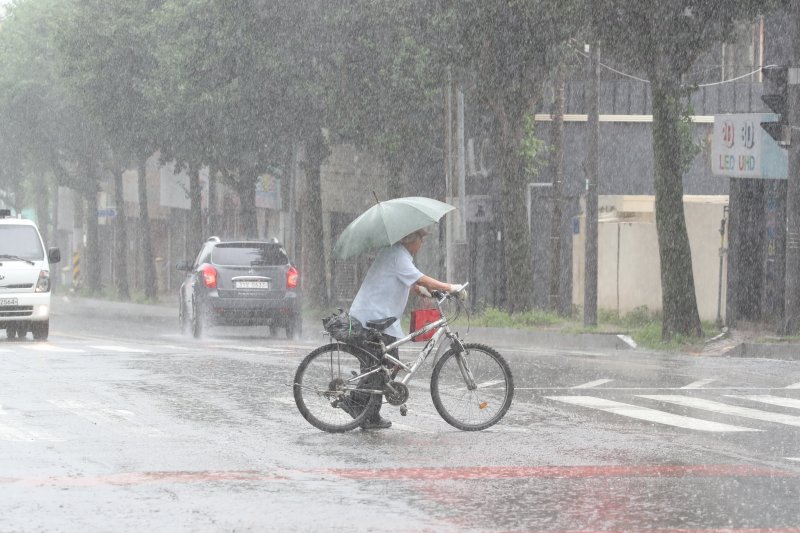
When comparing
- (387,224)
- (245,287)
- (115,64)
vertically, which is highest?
(115,64)

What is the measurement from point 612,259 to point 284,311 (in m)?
9.37

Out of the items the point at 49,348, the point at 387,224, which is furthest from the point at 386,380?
the point at 49,348

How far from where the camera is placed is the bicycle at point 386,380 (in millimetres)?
12062

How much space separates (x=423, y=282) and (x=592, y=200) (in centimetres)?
1703

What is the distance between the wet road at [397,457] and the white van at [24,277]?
20.1ft

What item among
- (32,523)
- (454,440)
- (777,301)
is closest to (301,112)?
(777,301)

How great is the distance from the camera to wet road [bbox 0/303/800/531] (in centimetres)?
827

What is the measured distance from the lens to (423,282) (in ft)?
39.3

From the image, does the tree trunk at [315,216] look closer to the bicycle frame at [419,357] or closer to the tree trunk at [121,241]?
the tree trunk at [121,241]

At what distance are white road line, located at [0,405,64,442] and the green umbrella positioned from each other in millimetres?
2586

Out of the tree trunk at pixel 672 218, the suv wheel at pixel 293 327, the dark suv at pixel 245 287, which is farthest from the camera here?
the suv wheel at pixel 293 327

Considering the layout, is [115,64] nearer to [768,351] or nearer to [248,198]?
[248,198]

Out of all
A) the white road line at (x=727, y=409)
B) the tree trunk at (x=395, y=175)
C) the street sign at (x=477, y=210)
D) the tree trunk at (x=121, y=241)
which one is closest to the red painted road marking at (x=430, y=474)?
the white road line at (x=727, y=409)

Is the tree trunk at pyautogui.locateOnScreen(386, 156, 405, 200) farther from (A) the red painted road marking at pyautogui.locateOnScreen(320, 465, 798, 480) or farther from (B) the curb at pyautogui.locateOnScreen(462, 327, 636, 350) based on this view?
(A) the red painted road marking at pyautogui.locateOnScreen(320, 465, 798, 480)
